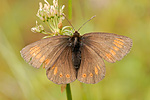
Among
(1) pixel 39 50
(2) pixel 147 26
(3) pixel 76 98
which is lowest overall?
(3) pixel 76 98

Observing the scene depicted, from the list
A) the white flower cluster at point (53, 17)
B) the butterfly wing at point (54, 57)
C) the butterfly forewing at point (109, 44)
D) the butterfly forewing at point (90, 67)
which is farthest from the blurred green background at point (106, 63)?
the white flower cluster at point (53, 17)

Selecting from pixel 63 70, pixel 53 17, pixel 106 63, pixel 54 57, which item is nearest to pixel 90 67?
pixel 63 70

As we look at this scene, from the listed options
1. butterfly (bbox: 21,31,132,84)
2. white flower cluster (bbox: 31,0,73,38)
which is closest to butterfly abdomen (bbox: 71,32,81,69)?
butterfly (bbox: 21,31,132,84)

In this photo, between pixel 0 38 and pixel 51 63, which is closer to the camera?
pixel 51 63

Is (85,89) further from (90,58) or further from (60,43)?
(60,43)

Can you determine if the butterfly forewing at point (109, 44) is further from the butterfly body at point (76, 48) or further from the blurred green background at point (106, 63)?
the blurred green background at point (106, 63)

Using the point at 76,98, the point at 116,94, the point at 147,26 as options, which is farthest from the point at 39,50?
the point at 147,26

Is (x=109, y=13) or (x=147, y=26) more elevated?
(x=109, y=13)
